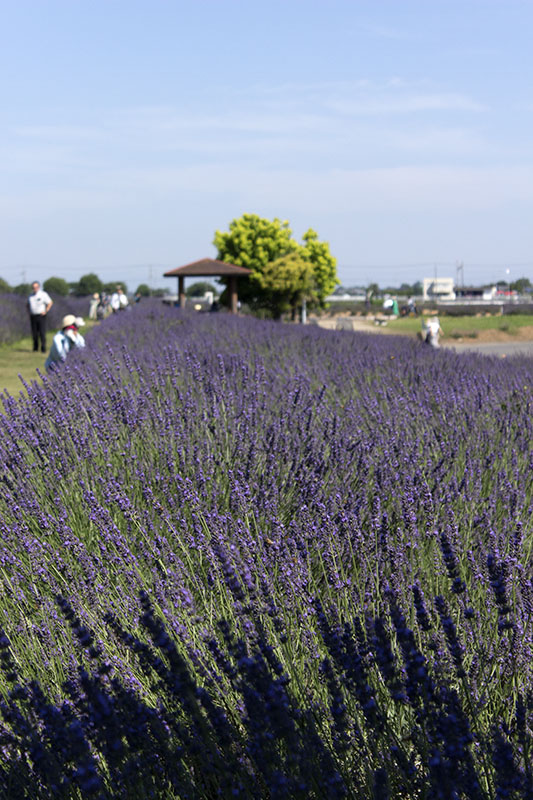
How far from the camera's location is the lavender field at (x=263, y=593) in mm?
1594

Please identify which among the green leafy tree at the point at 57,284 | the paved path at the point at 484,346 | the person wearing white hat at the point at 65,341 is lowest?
the paved path at the point at 484,346

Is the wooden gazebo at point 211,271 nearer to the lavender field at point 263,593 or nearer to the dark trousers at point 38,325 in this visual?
the dark trousers at point 38,325

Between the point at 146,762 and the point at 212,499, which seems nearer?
the point at 146,762

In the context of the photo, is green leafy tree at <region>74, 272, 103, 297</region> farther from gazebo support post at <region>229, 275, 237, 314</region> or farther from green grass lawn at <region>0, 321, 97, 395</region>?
green grass lawn at <region>0, 321, 97, 395</region>

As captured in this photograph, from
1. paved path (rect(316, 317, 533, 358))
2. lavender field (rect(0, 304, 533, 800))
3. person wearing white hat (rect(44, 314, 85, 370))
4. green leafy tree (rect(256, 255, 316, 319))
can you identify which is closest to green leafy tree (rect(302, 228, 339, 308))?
green leafy tree (rect(256, 255, 316, 319))

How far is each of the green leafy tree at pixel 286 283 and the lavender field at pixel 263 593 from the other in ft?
91.6

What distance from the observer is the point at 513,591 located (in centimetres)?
250

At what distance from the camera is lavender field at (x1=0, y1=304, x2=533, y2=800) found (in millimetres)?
1594

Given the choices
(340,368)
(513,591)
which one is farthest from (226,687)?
(340,368)

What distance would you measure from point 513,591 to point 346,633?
895mm

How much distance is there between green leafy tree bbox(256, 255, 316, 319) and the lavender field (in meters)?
27.9

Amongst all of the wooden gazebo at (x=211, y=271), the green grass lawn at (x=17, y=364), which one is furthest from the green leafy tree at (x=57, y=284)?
the green grass lawn at (x=17, y=364)

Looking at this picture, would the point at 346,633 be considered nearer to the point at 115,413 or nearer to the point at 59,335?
the point at 115,413

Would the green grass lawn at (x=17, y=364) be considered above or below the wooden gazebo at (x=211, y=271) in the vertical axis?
below
